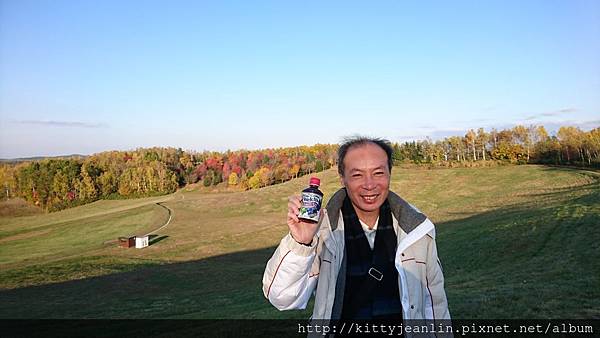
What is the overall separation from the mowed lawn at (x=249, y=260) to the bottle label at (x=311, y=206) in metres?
7.93

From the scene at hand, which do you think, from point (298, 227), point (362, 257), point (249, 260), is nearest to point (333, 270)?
point (362, 257)

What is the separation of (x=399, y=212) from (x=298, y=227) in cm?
102

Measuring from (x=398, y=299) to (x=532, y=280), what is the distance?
11978 millimetres

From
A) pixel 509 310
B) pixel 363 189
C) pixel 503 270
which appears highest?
pixel 363 189

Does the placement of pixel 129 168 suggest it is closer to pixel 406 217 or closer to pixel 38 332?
pixel 38 332

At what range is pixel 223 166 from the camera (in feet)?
429

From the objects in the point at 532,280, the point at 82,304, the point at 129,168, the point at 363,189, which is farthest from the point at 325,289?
the point at 129,168

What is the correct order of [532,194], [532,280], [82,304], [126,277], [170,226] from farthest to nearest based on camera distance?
[170,226] < [532,194] < [126,277] < [82,304] < [532,280]

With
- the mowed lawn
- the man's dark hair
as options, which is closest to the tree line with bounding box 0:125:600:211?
the mowed lawn

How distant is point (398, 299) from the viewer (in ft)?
11.5

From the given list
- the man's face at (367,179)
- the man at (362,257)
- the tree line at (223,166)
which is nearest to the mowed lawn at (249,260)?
the man at (362,257)

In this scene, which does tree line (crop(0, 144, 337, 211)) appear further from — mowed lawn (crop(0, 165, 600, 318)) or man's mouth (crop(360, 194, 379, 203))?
man's mouth (crop(360, 194, 379, 203))

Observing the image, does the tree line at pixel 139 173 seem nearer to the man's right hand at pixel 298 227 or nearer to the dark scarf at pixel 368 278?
the dark scarf at pixel 368 278

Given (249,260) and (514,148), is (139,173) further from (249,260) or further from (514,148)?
(514,148)
